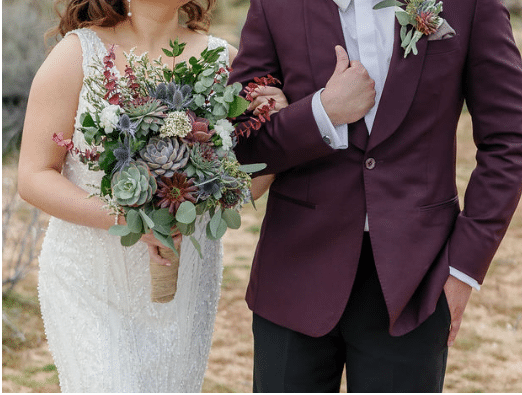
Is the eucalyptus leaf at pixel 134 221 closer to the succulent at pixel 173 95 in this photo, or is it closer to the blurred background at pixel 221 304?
the succulent at pixel 173 95

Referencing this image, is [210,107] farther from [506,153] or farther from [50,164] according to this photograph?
[506,153]

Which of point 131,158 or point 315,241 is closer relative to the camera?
point 131,158

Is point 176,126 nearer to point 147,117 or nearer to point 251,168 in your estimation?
point 147,117

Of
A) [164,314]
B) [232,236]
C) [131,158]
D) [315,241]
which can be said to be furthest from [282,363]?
[232,236]

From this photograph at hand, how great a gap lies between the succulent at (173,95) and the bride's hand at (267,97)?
0.72 feet

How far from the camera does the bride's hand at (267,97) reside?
7.07 ft

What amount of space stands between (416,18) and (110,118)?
902 mm

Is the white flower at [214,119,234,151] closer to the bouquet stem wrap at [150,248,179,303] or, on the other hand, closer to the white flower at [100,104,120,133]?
the white flower at [100,104,120,133]

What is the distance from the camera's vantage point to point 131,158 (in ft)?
6.37

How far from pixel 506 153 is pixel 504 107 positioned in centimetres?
14

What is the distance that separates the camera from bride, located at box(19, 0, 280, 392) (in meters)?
2.42

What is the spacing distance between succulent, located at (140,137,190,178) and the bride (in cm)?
53

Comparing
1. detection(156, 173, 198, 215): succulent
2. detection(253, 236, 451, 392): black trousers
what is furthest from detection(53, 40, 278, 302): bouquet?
detection(253, 236, 451, 392): black trousers

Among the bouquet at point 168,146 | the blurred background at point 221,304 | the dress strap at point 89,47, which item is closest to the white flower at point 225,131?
the bouquet at point 168,146
